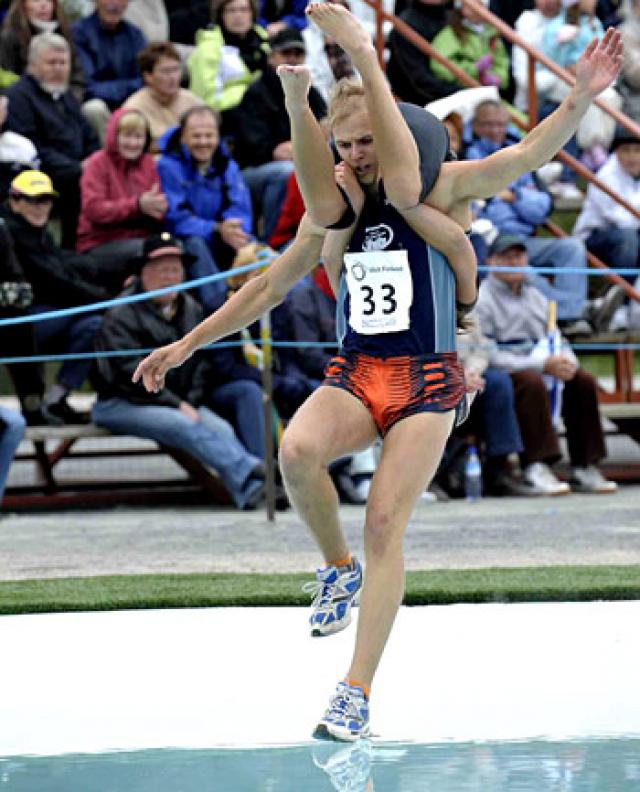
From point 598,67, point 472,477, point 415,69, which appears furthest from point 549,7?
point 598,67

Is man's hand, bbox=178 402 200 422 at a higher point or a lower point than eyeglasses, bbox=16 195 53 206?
lower

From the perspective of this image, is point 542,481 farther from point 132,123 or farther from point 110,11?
point 110,11

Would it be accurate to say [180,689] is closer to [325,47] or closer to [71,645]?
[71,645]

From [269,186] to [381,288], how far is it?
6940 mm

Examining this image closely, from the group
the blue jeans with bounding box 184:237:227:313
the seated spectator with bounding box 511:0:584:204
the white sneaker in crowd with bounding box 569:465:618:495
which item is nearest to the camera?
the blue jeans with bounding box 184:237:227:313

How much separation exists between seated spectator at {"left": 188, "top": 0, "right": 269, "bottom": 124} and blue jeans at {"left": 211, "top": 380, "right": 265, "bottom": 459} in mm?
2802

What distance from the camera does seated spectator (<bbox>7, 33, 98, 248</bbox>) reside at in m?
11.6

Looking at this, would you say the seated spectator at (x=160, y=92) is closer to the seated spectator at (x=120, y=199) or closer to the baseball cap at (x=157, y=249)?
the seated spectator at (x=120, y=199)

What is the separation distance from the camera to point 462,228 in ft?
17.7

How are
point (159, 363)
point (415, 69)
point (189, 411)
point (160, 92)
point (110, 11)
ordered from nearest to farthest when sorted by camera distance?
point (159, 363) < point (189, 411) < point (160, 92) < point (110, 11) < point (415, 69)

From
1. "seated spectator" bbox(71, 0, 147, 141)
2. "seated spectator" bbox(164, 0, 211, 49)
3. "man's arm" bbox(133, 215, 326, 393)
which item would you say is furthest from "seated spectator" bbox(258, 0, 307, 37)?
"man's arm" bbox(133, 215, 326, 393)

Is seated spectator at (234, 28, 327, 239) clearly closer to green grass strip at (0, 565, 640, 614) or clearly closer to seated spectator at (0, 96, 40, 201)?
seated spectator at (0, 96, 40, 201)

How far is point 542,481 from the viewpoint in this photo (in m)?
11.2

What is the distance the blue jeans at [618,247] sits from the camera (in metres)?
12.2
